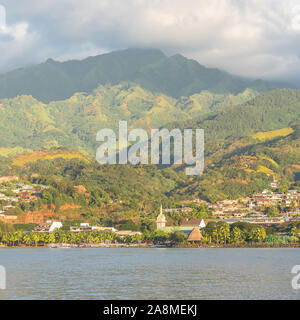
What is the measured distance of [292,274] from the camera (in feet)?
336

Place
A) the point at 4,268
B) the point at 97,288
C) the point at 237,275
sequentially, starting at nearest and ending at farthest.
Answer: the point at 97,288 < the point at 237,275 < the point at 4,268

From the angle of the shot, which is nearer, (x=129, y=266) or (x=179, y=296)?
(x=179, y=296)

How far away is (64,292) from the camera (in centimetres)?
8175

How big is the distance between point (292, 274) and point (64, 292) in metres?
38.8

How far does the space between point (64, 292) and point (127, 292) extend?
781 centimetres
